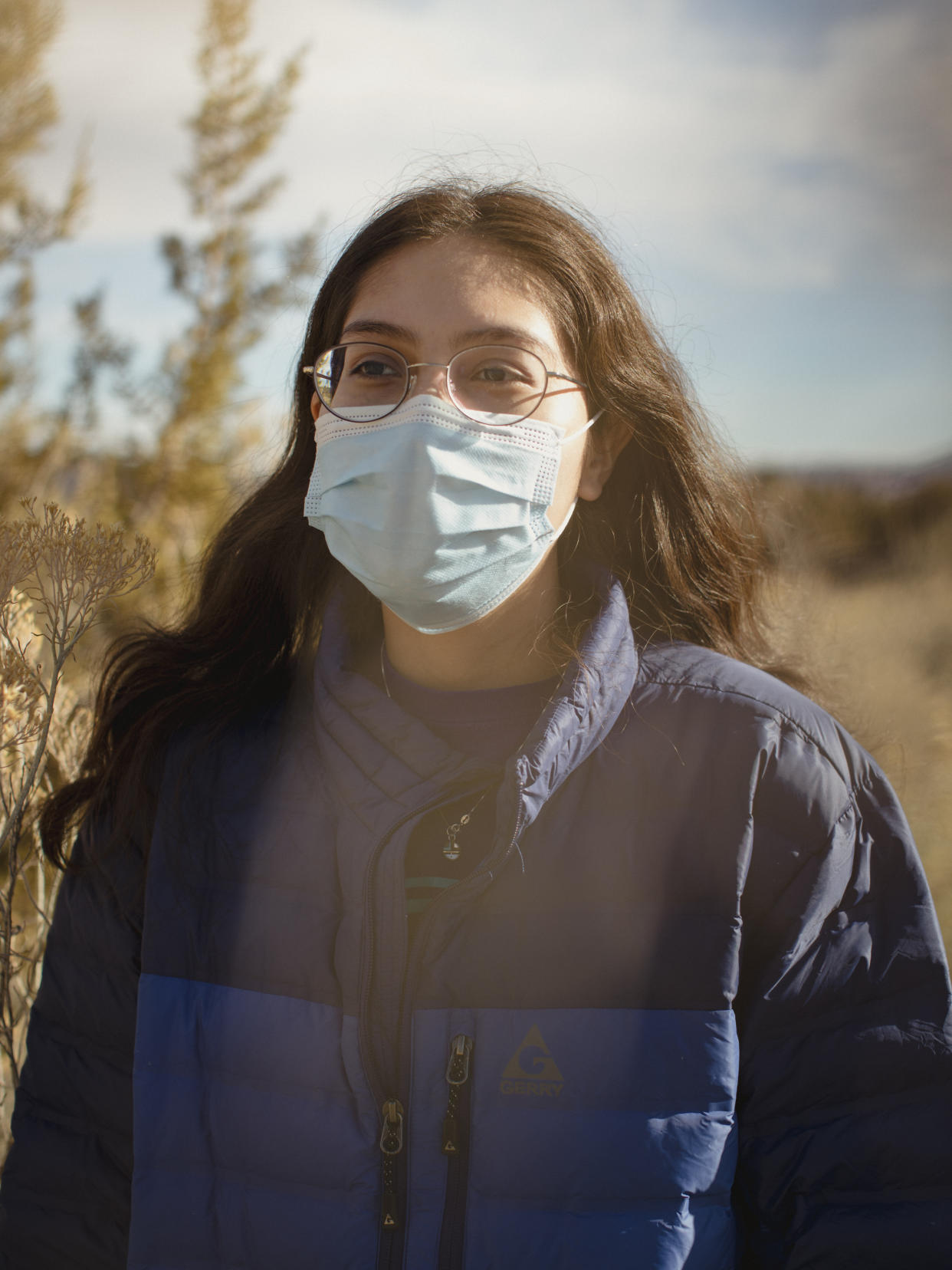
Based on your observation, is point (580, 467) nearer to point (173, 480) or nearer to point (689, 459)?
point (689, 459)

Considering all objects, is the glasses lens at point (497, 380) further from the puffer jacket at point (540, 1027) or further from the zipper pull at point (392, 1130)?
the zipper pull at point (392, 1130)

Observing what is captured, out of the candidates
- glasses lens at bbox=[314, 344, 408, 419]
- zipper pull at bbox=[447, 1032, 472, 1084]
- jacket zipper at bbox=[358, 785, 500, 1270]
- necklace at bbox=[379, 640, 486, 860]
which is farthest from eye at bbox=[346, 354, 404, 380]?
zipper pull at bbox=[447, 1032, 472, 1084]

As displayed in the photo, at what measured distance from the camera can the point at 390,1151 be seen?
1.40m

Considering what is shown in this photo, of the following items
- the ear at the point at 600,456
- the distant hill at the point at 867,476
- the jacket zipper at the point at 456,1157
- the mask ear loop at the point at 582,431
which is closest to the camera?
the jacket zipper at the point at 456,1157

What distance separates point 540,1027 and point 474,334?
1.18 meters

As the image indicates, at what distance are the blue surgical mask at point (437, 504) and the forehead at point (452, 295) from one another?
0.47 ft

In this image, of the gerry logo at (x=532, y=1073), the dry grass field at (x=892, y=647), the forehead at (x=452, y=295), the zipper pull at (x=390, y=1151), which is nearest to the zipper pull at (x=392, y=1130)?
the zipper pull at (x=390, y=1151)

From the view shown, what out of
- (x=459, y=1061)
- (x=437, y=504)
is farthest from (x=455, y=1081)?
(x=437, y=504)

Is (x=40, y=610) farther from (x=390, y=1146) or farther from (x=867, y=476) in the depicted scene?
(x=867, y=476)

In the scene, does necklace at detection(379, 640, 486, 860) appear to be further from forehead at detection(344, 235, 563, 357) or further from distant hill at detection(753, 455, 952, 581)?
distant hill at detection(753, 455, 952, 581)

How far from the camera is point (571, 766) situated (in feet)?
5.08

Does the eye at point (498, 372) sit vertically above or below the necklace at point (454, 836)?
above

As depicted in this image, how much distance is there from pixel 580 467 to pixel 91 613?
1.00 metres

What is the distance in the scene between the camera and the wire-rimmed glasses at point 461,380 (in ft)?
5.65
